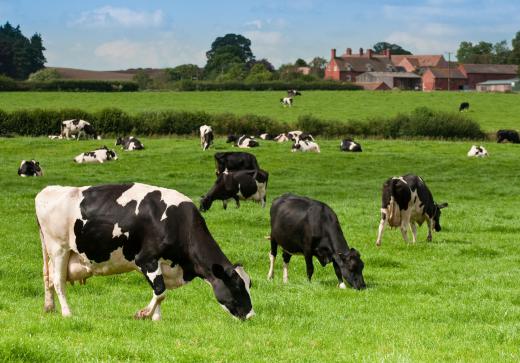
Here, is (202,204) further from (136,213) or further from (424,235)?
(136,213)

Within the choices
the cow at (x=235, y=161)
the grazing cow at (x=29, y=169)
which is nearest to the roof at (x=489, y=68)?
the cow at (x=235, y=161)

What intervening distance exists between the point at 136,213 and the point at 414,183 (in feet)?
40.2

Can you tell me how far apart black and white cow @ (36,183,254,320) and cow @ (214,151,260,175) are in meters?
23.4

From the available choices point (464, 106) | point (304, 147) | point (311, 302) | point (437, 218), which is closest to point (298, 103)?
point (464, 106)

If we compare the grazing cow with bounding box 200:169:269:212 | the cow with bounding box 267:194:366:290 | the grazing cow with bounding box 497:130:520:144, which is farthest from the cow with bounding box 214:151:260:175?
the grazing cow with bounding box 497:130:520:144

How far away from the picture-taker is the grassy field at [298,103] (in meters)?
79.6

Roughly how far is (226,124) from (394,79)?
122m

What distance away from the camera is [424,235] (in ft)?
78.2

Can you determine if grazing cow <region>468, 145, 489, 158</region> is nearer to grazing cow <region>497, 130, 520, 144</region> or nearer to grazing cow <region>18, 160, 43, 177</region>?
grazing cow <region>497, 130, 520, 144</region>

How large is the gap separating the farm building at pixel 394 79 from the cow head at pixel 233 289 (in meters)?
165

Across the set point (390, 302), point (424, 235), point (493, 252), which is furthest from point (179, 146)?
point (390, 302)

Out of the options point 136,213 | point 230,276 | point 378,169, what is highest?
point 136,213

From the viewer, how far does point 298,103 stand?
304ft

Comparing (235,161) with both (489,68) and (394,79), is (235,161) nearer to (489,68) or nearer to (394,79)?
(394,79)
